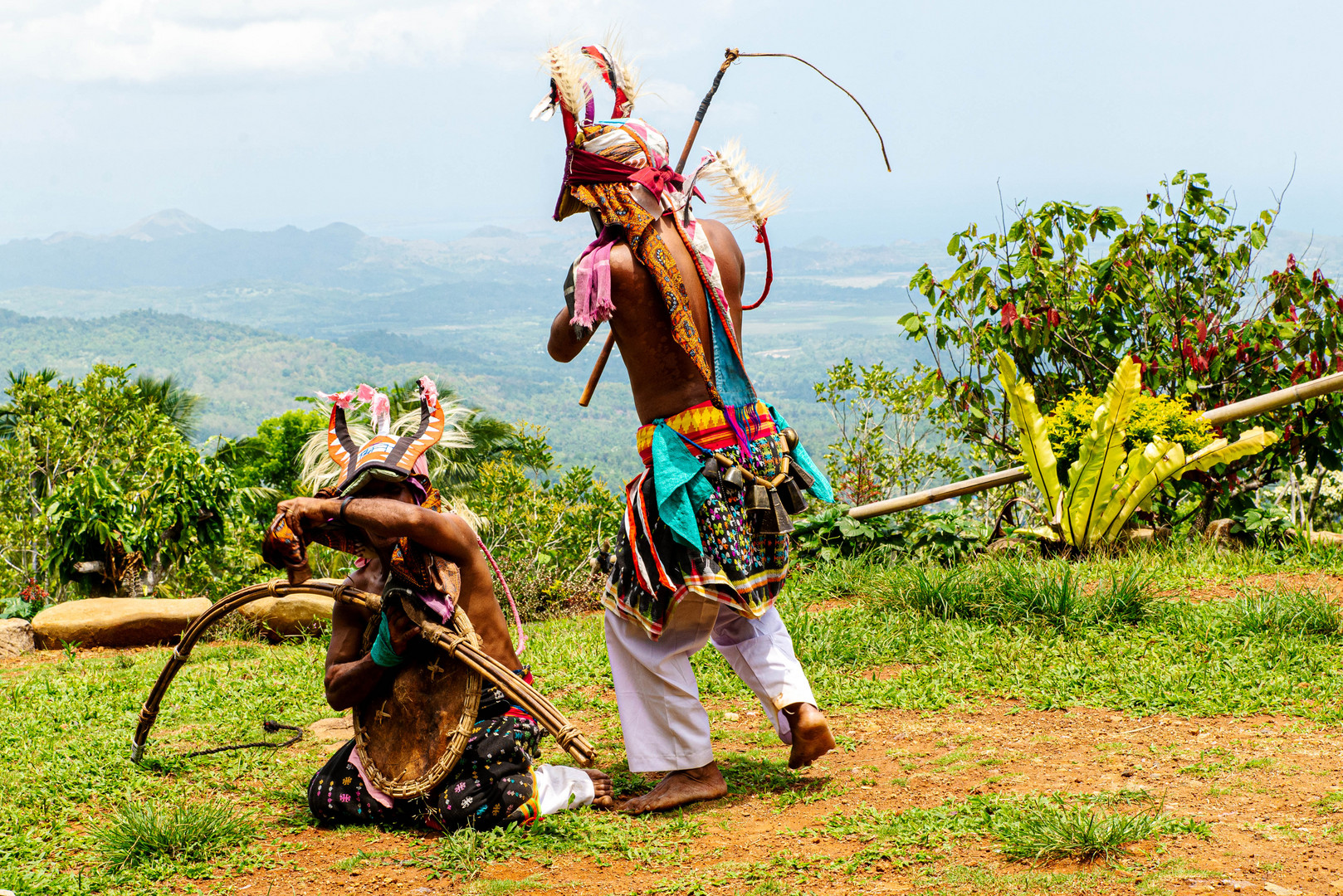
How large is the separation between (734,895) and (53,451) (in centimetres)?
1463

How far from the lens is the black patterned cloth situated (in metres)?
3.36

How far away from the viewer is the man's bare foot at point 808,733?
353cm

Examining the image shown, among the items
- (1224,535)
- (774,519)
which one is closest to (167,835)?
(774,519)

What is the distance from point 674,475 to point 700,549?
0.25 metres

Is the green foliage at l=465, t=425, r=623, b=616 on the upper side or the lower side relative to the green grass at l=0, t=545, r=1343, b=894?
upper

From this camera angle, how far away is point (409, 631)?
3.28 metres

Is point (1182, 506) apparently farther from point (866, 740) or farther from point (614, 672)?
point (614, 672)

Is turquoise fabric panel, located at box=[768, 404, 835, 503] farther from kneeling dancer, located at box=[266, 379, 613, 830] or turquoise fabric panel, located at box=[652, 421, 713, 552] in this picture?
kneeling dancer, located at box=[266, 379, 613, 830]

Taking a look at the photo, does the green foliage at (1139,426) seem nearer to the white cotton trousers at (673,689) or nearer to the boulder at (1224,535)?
the boulder at (1224,535)

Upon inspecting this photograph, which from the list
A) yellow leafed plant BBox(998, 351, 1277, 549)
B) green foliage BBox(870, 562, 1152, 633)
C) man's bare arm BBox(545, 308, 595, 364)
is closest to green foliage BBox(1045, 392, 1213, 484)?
yellow leafed plant BBox(998, 351, 1277, 549)

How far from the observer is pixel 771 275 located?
3.99 meters

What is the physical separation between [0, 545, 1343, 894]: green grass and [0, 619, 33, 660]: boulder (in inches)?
23.7

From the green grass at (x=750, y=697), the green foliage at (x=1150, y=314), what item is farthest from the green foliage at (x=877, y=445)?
the green grass at (x=750, y=697)

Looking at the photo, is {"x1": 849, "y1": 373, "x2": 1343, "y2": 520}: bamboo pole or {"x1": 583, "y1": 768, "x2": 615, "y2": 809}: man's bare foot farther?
{"x1": 849, "y1": 373, "x2": 1343, "y2": 520}: bamboo pole
